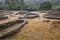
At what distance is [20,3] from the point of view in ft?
77.5

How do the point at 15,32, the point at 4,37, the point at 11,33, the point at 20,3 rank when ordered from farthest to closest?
the point at 20,3, the point at 15,32, the point at 11,33, the point at 4,37

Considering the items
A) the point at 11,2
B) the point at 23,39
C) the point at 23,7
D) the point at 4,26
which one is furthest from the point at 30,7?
the point at 23,39

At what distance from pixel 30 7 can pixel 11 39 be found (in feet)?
53.8

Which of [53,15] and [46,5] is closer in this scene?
[53,15]

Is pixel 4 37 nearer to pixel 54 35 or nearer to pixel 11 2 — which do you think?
pixel 54 35

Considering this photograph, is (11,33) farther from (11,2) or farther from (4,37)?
(11,2)

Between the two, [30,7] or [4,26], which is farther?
[30,7]

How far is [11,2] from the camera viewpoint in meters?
22.8

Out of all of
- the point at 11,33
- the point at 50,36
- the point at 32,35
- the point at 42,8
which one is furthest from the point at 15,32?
the point at 42,8

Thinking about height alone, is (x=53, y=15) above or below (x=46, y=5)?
below

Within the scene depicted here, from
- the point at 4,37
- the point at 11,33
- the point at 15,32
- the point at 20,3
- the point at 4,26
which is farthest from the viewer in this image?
the point at 20,3

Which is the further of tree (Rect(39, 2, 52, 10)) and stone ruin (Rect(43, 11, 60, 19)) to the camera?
tree (Rect(39, 2, 52, 10))

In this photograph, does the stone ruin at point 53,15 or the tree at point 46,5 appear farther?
the tree at point 46,5

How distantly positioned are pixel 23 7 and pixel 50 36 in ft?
55.1
